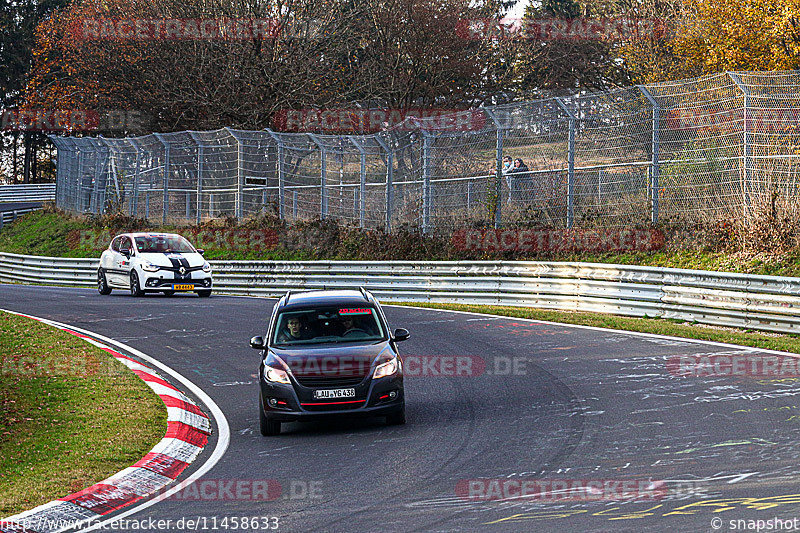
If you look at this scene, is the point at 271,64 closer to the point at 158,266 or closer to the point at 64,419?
the point at 158,266

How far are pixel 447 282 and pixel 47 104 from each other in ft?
114

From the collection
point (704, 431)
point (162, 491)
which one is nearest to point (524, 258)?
point (704, 431)

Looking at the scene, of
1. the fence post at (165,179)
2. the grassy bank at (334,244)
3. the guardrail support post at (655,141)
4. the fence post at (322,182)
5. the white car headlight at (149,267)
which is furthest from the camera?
the fence post at (165,179)

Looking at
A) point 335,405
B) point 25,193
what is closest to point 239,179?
point 335,405

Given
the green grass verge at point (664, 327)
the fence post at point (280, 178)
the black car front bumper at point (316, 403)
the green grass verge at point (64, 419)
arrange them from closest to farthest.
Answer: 1. the green grass verge at point (64, 419)
2. the black car front bumper at point (316, 403)
3. the green grass verge at point (664, 327)
4. the fence post at point (280, 178)

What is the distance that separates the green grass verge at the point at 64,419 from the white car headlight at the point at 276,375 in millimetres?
1292

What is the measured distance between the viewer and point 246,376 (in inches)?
544

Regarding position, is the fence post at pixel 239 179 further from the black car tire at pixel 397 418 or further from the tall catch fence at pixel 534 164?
the black car tire at pixel 397 418

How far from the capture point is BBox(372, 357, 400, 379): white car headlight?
1013cm

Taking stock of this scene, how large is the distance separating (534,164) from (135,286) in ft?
35.8

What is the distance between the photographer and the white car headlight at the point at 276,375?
10094mm

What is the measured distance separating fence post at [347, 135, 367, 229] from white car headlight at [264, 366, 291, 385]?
18.6 meters

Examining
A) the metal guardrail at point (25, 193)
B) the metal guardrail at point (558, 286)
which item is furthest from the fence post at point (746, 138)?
the metal guardrail at point (25, 193)

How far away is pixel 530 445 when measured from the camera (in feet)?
29.6
